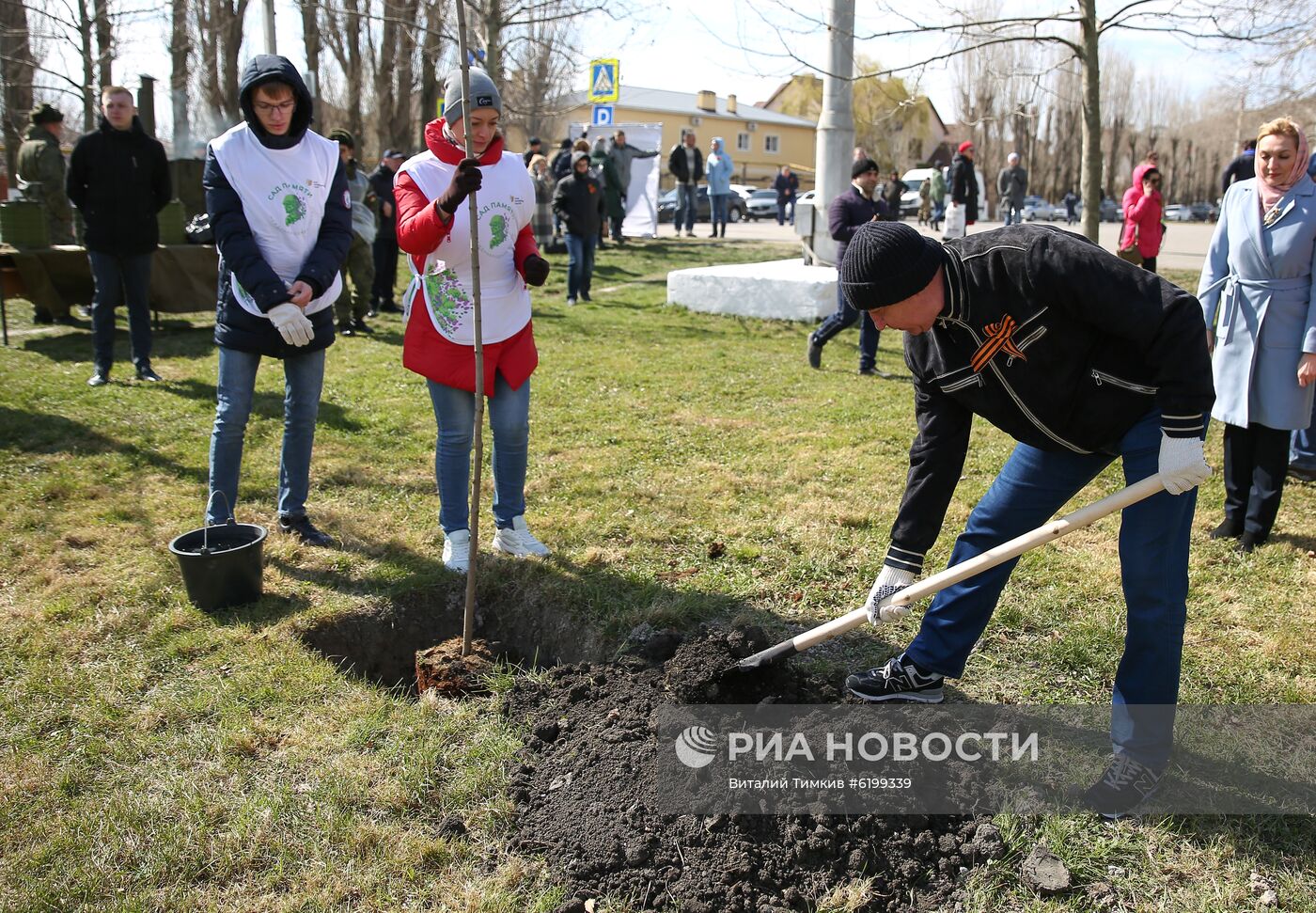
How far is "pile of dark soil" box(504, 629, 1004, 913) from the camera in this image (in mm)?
2529

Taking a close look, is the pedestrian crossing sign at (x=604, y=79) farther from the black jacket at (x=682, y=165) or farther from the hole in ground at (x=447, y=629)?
the hole in ground at (x=447, y=629)

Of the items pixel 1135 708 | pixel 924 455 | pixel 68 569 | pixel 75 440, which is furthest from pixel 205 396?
pixel 1135 708

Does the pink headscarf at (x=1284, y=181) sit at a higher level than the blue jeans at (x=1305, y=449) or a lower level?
higher

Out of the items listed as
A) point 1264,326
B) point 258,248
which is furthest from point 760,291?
point 258,248

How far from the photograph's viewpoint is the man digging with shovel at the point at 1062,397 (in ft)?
8.05

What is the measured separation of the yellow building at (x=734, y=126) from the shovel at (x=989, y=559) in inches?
2110

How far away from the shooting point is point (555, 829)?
2.75 metres

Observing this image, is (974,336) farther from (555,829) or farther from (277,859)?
(277,859)

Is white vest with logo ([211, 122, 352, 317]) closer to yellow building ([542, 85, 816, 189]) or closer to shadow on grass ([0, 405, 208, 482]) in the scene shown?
shadow on grass ([0, 405, 208, 482])

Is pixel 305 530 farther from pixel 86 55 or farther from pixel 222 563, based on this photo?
pixel 86 55

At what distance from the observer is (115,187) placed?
724cm

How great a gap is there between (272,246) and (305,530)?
4.36 feet

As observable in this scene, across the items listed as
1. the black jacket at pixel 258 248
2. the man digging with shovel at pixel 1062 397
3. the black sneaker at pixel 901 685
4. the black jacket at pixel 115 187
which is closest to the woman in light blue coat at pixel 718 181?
the black jacket at pixel 115 187

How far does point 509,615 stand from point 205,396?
4168mm
